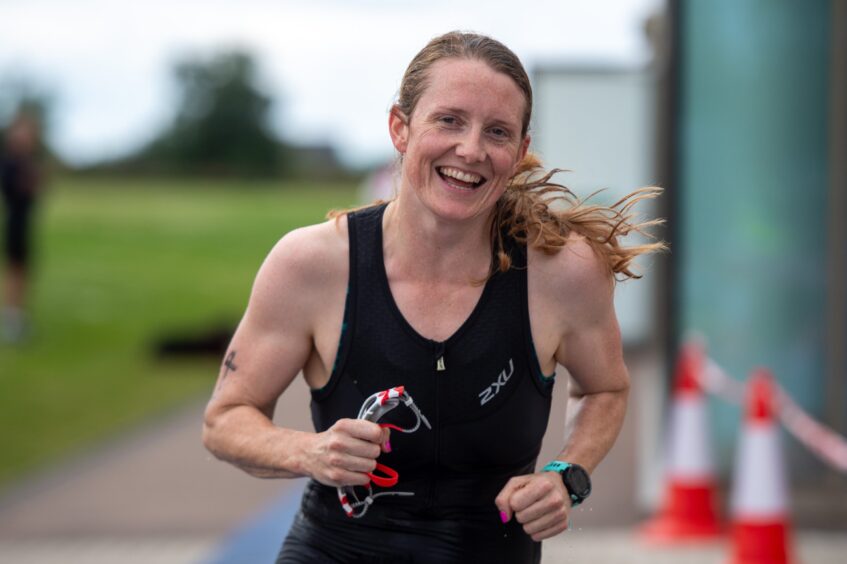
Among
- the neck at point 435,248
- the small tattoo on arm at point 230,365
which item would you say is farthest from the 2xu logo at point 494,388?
the small tattoo on arm at point 230,365

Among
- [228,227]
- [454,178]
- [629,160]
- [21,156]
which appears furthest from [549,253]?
[228,227]

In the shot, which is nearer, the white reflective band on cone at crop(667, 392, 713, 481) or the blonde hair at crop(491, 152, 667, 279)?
the blonde hair at crop(491, 152, 667, 279)

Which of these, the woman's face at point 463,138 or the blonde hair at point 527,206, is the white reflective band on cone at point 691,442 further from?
the woman's face at point 463,138

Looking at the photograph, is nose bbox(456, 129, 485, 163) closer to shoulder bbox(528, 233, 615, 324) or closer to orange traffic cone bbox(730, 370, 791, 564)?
shoulder bbox(528, 233, 615, 324)

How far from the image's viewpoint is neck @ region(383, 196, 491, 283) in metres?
2.91

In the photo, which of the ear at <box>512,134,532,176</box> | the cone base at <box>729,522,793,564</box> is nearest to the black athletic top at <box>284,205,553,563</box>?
the ear at <box>512,134,532,176</box>

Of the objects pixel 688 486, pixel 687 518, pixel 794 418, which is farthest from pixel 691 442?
pixel 794 418

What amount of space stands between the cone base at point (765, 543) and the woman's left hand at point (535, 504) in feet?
10.1

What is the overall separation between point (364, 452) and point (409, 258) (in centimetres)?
48

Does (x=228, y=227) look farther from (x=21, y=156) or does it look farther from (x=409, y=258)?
(x=409, y=258)

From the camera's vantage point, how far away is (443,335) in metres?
2.84

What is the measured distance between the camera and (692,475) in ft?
22.2

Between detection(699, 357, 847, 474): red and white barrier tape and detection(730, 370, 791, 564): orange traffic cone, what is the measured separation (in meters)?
0.63

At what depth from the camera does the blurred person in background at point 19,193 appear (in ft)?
48.7
